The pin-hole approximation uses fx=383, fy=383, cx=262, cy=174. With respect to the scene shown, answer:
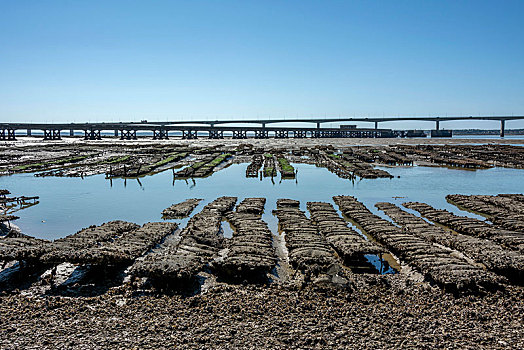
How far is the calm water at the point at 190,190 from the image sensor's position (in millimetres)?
26844

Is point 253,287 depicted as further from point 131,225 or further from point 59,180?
point 59,180

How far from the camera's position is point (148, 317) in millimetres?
12086

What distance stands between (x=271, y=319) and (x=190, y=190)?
27135 millimetres

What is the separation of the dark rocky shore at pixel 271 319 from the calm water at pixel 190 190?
407 inches

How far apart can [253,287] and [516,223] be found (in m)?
18.1

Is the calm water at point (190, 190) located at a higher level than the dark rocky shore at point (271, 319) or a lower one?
higher

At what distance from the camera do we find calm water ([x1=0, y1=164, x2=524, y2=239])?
26.8m

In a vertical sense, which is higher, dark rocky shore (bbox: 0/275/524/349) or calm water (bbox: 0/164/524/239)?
calm water (bbox: 0/164/524/239)

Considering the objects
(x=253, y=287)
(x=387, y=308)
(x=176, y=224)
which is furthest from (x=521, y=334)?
(x=176, y=224)

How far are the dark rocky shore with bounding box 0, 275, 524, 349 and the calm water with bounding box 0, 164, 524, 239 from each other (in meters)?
10.3

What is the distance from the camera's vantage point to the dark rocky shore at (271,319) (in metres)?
10.8

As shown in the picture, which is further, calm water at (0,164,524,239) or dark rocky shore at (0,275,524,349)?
calm water at (0,164,524,239)

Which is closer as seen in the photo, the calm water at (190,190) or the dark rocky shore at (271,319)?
the dark rocky shore at (271,319)

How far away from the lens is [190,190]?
37.9 m
